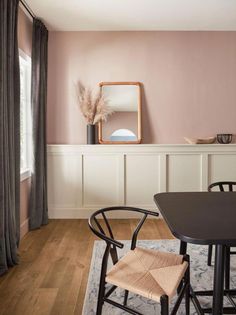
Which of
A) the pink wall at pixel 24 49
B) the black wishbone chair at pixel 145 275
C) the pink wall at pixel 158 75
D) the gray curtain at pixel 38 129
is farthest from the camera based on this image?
the pink wall at pixel 158 75

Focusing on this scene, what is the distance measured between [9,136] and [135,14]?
215 cm

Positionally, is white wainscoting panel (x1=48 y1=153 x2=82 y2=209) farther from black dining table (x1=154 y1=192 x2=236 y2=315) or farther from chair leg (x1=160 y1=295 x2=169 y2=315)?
chair leg (x1=160 y1=295 x2=169 y2=315)

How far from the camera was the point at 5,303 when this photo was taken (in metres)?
2.36

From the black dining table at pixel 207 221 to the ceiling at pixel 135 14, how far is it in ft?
7.51

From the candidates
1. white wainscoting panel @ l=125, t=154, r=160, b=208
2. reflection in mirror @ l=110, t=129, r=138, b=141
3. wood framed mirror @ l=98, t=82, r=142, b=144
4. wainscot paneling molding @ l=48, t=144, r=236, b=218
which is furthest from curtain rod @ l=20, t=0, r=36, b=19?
white wainscoting panel @ l=125, t=154, r=160, b=208

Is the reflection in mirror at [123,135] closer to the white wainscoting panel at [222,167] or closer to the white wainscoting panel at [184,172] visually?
the white wainscoting panel at [184,172]

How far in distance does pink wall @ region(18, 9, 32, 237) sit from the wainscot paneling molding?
0.61 metres

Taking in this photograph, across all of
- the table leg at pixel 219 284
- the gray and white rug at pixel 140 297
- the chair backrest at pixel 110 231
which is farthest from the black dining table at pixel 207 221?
the gray and white rug at pixel 140 297

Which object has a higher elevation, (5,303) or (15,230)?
(15,230)

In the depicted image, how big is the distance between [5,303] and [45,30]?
338 centimetres

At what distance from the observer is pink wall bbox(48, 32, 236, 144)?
15.3 ft

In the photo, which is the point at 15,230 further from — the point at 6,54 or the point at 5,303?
the point at 6,54

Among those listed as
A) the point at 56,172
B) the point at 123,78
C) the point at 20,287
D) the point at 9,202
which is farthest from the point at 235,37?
the point at 20,287

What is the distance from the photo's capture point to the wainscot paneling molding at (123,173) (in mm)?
4598
